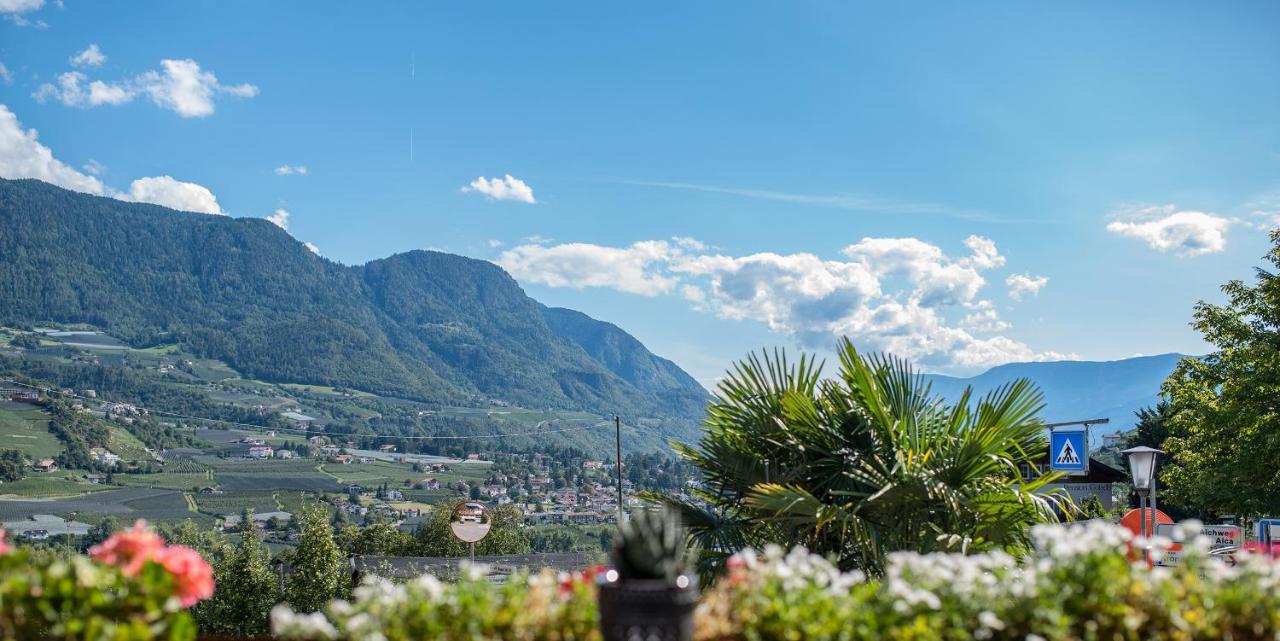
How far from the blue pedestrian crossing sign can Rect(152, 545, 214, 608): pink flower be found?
39.7 ft

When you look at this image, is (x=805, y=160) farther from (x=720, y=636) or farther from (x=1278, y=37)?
(x=720, y=636)

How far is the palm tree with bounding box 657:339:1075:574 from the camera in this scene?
23.5 feet

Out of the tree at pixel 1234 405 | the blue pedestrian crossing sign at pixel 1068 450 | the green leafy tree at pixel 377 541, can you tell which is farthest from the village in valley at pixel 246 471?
the blue pedestrian crossing sign at pixel 1068 450

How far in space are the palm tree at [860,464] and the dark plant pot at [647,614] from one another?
10.5 ft

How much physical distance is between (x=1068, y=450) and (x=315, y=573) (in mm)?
23167

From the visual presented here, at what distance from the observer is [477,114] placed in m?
75.3

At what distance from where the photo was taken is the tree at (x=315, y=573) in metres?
29.3

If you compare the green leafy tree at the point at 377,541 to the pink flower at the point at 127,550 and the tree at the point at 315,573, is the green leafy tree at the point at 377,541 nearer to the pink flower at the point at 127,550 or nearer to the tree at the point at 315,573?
Result: the tree at the point at 315,573

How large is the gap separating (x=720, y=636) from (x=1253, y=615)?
7.08 feet

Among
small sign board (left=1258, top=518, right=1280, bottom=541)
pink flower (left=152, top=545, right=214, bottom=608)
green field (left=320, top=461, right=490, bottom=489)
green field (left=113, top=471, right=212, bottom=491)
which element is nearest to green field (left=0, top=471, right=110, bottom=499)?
green field (left=113, top=471, right=212, bottom=491)

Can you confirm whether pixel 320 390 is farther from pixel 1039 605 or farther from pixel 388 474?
pixel 1039 605

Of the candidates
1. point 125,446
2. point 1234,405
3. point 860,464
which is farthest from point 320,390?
point 860,464

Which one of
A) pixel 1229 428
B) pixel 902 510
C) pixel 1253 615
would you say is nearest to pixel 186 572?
pixel 1253 615

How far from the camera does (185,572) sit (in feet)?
12.4
